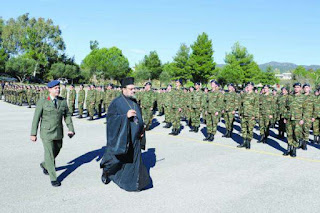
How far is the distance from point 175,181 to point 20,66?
60.3m

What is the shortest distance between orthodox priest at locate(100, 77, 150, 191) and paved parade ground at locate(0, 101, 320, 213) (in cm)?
25

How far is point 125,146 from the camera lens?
4738 millimetres

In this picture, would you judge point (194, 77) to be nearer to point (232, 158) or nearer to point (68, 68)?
point (68, 68)

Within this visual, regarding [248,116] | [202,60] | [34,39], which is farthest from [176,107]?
[34,39]

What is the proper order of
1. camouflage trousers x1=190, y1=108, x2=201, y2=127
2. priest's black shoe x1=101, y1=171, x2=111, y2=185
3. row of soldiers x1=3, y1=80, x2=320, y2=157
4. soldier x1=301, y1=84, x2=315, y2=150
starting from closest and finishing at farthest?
priest's black shoe x1=101, y1=171, x2=111, y2=185 < row of soldiers x1=3, y1=80, x2=320, y2=157 < soldier x1=301, y1=84, x2=315, y2=150 < camouflage trousers x1=190, y1=108, x2=201, y2=127

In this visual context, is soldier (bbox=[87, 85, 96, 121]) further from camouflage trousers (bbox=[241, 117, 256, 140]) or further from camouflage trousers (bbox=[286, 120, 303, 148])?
camouflage trousers (bbox=[286, 120, 303, 148])

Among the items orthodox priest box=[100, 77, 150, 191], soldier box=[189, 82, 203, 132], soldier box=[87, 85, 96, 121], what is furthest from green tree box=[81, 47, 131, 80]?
orthodox priest box=[100, 77, 150, 191]

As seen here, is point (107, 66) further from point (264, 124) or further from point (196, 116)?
point (264, 124)

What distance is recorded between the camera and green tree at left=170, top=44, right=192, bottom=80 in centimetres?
6475

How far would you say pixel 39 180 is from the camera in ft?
17.7

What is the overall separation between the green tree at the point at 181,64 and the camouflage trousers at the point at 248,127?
55408mm

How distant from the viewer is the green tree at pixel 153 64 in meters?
82.8

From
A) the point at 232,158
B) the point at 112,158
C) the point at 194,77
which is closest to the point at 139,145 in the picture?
the point at 112,158

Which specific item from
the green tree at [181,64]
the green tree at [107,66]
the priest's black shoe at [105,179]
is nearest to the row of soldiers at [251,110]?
the priest's black shoe at [105,179]
